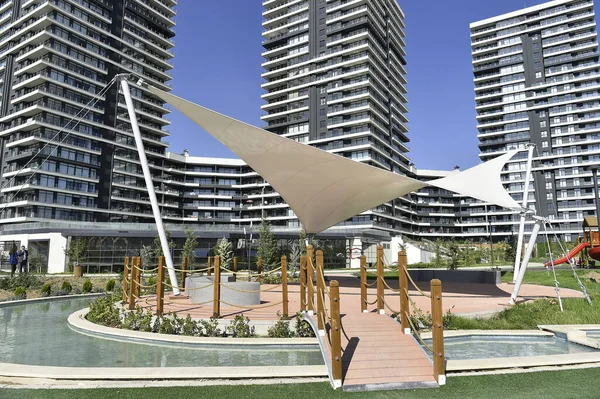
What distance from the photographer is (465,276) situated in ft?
73.3

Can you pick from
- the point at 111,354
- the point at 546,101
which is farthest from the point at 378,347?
the point at 546,101

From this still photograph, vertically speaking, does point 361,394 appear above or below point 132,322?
below

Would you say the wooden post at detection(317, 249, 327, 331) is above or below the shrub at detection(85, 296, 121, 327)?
above

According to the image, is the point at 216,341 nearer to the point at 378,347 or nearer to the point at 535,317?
the point at 378,347

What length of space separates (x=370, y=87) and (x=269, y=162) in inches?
2353

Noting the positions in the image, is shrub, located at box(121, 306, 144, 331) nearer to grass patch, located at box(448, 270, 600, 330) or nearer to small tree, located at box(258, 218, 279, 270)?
grass patch, located at box(448, 270, 600, 330)

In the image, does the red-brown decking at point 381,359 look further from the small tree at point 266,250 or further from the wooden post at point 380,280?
the small tree at point 266,250

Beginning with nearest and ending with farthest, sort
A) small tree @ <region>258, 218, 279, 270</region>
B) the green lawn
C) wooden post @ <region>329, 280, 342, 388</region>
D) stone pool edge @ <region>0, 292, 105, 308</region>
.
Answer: the green lawn < wooden post @ <region>329, 280, 342, 388</region> < stone pool edge @ <region>0, 292, 105, 308</region> < small tree @ <region>258, 218, 279, 270</region>

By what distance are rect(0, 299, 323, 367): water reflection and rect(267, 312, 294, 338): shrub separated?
655 millimetres

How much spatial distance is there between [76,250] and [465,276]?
29304mm

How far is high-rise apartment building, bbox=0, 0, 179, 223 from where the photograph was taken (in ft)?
Result: 181

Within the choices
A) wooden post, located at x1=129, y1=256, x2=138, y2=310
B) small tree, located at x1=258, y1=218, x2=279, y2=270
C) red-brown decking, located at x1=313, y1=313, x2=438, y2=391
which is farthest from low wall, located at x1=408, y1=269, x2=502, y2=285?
wooden post, located at x1=129, y1=256, x2=138, y2=310

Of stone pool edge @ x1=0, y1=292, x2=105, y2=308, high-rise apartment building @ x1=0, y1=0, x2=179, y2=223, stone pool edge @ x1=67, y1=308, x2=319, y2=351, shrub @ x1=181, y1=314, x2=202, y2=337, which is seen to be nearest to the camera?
stone pool edge @ x1=67, y1=308, x2=319, y2=351

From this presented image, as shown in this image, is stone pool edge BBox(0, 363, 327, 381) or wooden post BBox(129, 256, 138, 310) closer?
stone pool edge BBox(0, 363, 327, 381)
